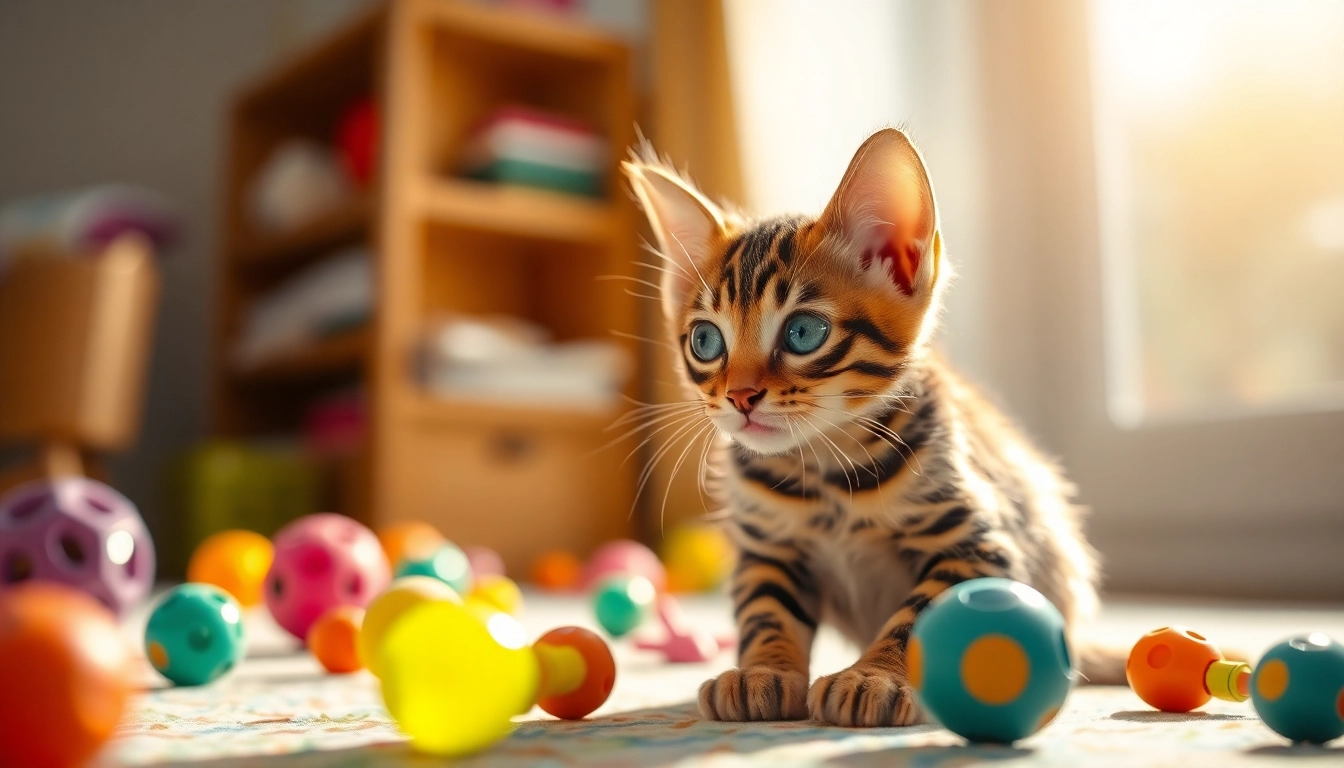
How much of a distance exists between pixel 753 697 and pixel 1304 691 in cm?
36

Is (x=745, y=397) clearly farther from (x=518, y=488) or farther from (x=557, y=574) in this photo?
(x=518, y=488)

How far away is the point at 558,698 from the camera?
819mm

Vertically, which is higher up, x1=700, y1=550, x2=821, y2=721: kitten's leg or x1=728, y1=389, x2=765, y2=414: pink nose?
x1=728, y1=389, x2=765, y2=414: pink nose

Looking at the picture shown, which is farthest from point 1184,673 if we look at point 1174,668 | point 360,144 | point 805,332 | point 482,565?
point 360,144

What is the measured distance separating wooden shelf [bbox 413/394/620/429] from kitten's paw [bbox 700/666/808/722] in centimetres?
186

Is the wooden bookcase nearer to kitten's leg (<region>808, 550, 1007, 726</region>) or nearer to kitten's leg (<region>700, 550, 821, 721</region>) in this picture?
kitten's leg (<region>700, 550, 821, 721</region>)

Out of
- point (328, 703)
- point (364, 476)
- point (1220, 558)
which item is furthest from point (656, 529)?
point (328, 703)

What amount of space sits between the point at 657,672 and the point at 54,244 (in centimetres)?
230

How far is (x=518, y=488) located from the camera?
277cm

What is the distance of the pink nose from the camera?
89cm

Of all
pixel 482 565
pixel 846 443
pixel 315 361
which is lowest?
pixel 482 565

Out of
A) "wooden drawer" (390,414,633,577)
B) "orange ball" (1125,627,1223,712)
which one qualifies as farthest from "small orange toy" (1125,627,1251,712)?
"wooden drawer" (390,414,633,577)

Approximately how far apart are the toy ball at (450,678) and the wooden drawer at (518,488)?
193 centimetres

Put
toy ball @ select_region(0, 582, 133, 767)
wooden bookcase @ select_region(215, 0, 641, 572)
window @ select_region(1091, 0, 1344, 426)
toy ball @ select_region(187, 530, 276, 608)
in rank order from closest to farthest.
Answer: toy ball @ select_region(0, 582, 133, 767)
toy ball @ select_region(187, 530, 276, 608)
window @ select_region(1091, 0, 1344, 426)
wooden bookcase @ select_region(215, 0, 641, 572)
